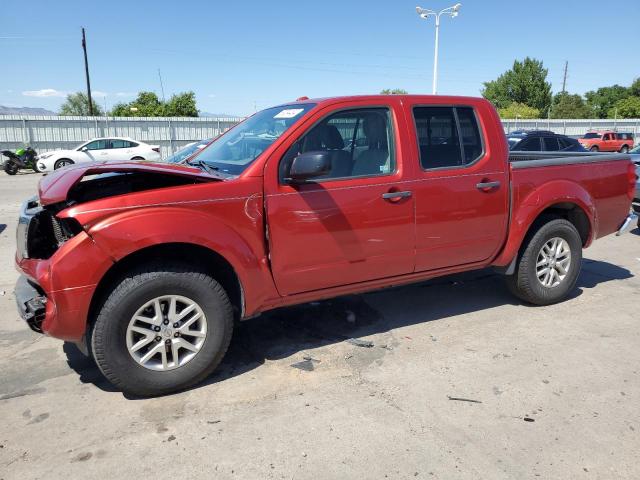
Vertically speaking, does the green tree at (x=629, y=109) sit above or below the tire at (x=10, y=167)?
above

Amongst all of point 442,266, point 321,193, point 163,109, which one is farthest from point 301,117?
point 163,109

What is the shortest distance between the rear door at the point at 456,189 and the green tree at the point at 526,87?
233 ft

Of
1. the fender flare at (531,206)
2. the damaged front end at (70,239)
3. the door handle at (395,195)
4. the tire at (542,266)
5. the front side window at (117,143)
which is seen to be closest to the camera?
the damaged front end at (70,239)

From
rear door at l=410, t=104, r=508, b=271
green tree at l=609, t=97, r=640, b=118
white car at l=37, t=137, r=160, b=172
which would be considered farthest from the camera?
green tree at l=609, t=97, r=640, b=118

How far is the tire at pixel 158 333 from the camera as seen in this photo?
10.1 ft

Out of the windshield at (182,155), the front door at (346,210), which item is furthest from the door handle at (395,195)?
the windshield at (182,155)

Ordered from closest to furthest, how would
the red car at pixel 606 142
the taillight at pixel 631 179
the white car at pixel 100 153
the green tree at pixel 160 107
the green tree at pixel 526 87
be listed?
the taillight at pixel 631 179
the white car at pixel 100 153
the red car at pixel 606 142
the green tree at pixel 160 107
the green tree at pixel 526 87

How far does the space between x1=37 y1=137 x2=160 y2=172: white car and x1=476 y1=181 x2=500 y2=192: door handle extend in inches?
702

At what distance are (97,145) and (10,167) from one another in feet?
13.1

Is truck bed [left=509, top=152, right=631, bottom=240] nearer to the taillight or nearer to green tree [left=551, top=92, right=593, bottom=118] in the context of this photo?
the taillight

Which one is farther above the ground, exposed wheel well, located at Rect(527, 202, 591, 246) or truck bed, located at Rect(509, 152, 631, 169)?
truck bed, located at Rect(509, 152, 631, 169)

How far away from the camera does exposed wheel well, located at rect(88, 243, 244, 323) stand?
312 cm

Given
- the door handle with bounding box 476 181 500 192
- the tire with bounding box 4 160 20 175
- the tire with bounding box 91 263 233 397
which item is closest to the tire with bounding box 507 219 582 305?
the door handle with bounding box 476 181 500 192

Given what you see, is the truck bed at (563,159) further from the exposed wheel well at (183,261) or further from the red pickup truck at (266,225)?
the exposed wheel well at (183,261)
